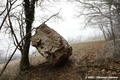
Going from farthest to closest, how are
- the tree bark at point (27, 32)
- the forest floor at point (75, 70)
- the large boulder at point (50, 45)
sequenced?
the tree bark at point (27, 32) → the large boulder at point (50, 45) → the forest floor at point (75, 70)

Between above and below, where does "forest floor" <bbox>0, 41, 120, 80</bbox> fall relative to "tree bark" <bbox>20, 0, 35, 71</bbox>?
below

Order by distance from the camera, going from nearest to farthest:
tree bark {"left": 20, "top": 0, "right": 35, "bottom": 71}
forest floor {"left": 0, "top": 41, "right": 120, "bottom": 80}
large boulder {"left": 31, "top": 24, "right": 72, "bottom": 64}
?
forest floor {"left": 0, "top": 41, "right": 120, "bottom": 80}
large boulder {"left": 31, "top": 24, "right": 72, "bottom": 64}
tree bark {"left": 20, "top": 0, "right": 35, "bottom": 71}

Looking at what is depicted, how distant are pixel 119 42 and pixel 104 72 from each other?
328 centimetres

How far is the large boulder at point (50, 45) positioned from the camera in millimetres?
6820

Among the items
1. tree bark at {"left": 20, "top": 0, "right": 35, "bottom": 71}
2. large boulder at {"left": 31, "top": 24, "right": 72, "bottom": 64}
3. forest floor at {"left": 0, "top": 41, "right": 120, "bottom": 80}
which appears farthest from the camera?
tree bark at {"left": 20, "top": 0, "right": 35, "bottom": 71}

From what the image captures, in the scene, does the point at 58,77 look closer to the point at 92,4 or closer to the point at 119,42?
the point at 119,42

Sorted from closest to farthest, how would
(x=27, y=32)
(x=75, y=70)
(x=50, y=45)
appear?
1. (x=75, y=70)
2. (x=50, y=45)
3. (x=27, y=32)

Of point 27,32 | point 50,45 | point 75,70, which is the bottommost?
point 75,70

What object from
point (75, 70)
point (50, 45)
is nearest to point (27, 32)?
point (50, 45)

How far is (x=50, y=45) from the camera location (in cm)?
692

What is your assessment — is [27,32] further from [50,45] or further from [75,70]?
[75,70]

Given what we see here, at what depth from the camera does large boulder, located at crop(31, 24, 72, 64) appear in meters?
6.82

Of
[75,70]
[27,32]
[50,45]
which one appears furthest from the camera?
[27,32]

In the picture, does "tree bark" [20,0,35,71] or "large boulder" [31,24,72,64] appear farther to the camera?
"tree bark" [20,0,35,71]
